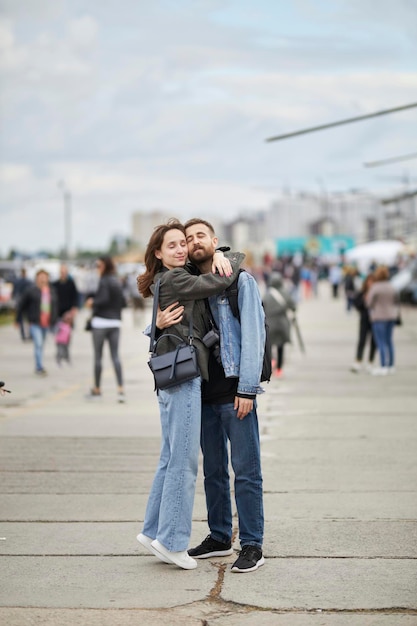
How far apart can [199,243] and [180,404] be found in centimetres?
85

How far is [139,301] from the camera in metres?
36.1

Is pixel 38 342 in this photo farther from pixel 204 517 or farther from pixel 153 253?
pixel 153 253

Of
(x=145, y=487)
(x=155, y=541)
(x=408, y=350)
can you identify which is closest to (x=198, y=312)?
(x=155, y=541)

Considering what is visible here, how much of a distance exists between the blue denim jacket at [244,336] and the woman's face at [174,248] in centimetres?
27

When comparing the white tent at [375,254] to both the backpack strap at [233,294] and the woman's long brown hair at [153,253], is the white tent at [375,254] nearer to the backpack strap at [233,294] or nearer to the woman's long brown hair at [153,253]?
the woman's long brown hair at [153,253]

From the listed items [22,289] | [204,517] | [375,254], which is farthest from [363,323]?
[375,254]

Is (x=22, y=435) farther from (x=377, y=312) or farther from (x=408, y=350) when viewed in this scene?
(x=408, y=350)

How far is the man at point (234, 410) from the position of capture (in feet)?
20.1

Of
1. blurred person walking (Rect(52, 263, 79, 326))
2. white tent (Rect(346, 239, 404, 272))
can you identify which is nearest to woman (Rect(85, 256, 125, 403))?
blurred person walking (Rect(52, 263, 79, 326))

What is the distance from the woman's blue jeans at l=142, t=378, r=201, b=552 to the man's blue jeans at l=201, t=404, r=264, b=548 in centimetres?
20

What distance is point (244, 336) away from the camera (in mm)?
6133

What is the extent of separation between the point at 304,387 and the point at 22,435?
6.02 m

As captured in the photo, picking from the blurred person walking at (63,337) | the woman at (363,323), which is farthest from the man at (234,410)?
the blurred person walking at (63,337)

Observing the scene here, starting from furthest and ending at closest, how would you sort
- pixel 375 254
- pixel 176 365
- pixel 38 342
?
pixel 375 254 → pixel 38 342 → pixel 176 365
